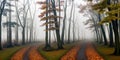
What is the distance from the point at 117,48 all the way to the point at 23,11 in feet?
160

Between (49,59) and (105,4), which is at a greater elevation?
(105,4)

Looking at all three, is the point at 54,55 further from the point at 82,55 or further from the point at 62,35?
the point at 62,35

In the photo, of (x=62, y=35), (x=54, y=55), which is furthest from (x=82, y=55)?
(x=62, y=35)

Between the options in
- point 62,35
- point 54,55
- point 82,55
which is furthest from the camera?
point 62,35

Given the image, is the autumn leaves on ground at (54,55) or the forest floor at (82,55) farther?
the autumn leaves on ground at (54,55)

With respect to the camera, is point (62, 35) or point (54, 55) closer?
point (54, 55)

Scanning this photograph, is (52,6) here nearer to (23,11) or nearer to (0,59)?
(0,59)

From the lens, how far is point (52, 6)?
45.6 meters

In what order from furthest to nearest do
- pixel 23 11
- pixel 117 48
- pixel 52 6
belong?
pixel 23 11 < pixel 52 6 < pixel 117 48

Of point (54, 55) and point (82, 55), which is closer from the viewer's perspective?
point (82, 55)

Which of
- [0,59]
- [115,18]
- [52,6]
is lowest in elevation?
[0,59]

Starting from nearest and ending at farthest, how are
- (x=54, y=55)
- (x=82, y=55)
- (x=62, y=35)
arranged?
(x=82, y=55)
(x=54, y=55)
(x=62, y=35)

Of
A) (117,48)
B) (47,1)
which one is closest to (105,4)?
(117,48)

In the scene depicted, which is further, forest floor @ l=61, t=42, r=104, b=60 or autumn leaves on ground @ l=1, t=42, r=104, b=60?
autumn leaves on ground @ l=1, t=42, r=104, b=60
